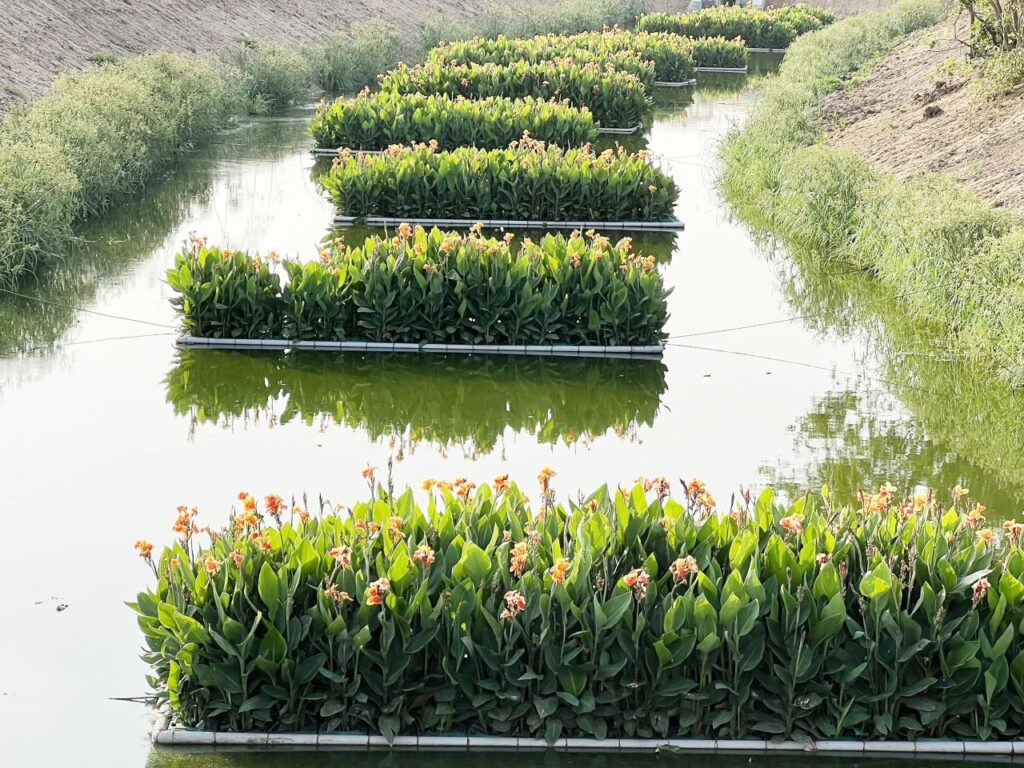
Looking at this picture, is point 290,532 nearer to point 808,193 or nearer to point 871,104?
point 808,193

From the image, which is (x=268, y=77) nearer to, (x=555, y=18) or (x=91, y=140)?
(x=91, y=140)

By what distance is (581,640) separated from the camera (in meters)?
5.15

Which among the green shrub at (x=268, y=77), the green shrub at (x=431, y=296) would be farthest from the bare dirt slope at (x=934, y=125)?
the green shrub at (x=268, y=77)

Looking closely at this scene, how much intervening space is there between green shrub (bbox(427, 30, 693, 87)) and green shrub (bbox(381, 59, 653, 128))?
55.8 inches

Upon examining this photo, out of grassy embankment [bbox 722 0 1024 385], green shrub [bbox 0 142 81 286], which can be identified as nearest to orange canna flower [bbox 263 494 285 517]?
grassy embankment [bbox 722 0 1024 385]

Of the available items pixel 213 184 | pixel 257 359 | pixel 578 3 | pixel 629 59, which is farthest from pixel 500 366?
pixel 578 3

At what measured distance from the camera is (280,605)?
202 inches

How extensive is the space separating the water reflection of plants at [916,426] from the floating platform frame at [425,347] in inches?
65.7

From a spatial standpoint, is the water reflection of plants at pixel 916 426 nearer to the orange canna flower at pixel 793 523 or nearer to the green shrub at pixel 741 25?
the orange canna flower at pixel 793 523

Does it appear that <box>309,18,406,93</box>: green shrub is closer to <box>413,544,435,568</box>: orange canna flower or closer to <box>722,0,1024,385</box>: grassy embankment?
<box>722,0,1024,385</box>: grassy embankment

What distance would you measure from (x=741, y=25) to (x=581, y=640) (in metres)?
33.2

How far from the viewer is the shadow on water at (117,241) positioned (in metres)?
10.7

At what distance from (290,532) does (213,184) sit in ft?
38.9

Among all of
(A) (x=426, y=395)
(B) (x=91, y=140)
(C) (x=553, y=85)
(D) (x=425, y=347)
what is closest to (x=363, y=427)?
(A) (x=426, y=395)
